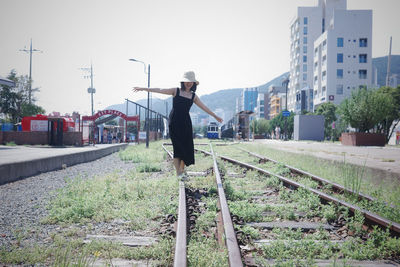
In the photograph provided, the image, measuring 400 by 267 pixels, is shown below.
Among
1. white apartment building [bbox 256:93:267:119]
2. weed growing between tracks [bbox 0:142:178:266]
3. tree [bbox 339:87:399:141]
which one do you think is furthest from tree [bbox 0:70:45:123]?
white apartment building [bbox 256:93:267:119]

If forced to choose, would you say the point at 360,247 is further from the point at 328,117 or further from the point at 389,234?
the point at 328,117

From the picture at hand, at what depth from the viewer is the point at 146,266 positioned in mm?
2453

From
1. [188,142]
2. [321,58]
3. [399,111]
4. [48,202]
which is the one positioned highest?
[321,58]

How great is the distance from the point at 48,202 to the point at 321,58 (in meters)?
77.7

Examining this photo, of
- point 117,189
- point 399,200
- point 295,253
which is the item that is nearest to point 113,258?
point 295,253

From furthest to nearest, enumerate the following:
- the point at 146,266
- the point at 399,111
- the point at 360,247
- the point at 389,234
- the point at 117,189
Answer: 1. the point at 399,111
2. the point at 117,189
3. the point at 389,234
4. the point at 360,247
5. the point at 146,266

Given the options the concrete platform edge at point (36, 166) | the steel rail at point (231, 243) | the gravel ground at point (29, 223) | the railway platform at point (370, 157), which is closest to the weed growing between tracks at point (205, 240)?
the steel rail at point (231, 243)

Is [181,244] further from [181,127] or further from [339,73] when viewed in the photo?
[339,73]

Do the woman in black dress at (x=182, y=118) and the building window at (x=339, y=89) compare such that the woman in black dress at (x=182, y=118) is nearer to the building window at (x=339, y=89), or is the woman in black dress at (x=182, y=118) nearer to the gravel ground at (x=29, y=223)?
the gravel ground at (x=29, y=223)

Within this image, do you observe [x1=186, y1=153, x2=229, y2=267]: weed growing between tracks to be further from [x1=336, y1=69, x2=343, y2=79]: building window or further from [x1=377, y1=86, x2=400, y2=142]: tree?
[x1=336, y1=69, x2=343, y2=79]: building window

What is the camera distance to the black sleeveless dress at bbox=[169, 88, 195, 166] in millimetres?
5480

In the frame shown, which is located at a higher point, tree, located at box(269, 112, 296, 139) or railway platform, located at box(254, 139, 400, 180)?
tree, located at box(269, 112, 296, 139)

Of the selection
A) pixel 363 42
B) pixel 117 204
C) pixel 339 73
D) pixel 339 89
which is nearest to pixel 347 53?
pixel 363 42

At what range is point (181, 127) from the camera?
556 centimetres
